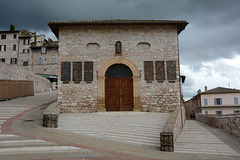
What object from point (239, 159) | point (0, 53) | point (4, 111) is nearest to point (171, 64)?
point (239, 159)

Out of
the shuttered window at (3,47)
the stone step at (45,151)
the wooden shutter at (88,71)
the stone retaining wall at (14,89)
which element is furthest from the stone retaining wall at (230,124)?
the shuttered window at (3,47)

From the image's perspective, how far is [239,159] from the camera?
216 inches

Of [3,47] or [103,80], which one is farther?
[3,47]

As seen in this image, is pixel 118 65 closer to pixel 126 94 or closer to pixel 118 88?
pixel 118 88

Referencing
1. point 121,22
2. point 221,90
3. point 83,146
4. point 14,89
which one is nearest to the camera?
point 83,146

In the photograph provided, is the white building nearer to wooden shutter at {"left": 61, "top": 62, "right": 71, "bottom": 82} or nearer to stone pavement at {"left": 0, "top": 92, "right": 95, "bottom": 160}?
wooden shutter at {"left": 61, "top": 62, "right": 71, "bottom": 82}

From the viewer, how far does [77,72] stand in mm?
12984

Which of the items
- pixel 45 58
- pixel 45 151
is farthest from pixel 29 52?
pixel 45 151

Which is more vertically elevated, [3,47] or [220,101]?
[3,47]

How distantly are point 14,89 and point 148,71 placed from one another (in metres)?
11.0

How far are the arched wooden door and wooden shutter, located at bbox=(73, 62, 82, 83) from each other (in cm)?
175

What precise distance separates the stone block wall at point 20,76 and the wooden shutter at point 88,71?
8954mm

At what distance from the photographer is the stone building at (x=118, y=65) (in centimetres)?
1288

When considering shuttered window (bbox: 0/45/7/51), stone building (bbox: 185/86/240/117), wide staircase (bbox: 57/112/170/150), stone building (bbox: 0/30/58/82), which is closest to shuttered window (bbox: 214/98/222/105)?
stone building (bbox: 185/86/240/117)
